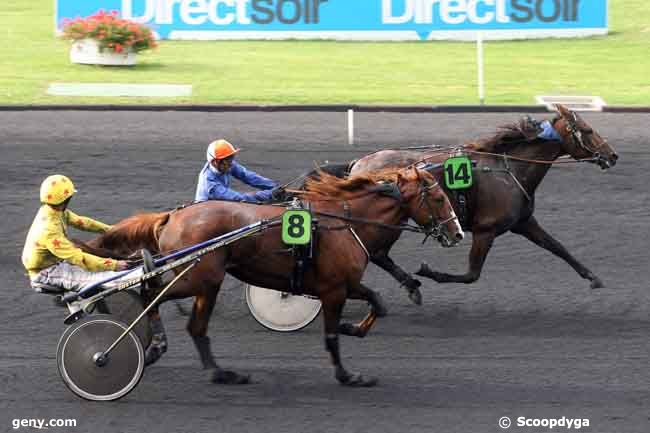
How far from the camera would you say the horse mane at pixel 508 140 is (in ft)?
32.6

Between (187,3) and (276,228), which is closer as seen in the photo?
(276,228)

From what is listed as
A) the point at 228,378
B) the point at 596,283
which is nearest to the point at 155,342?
the point at 228,378

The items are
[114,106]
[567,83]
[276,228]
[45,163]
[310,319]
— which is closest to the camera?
[276,228]

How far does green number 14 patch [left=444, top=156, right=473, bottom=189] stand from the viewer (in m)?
9.42

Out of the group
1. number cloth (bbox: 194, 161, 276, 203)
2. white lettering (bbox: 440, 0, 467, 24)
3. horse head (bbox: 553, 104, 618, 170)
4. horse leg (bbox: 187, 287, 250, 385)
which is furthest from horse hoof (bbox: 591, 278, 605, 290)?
white lettering (bbox: 440, 0, 467, 24)

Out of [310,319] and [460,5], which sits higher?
[460,5]

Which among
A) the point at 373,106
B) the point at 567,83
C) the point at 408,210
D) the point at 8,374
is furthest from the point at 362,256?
the point at 567,83

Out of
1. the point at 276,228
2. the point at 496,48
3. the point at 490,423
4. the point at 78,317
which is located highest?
the point at 496,48

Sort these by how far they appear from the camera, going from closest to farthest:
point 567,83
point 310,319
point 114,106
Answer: point 310,319
point 114,106
point 567,83

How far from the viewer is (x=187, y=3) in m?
22.5

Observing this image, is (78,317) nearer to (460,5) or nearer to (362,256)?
(362,256)

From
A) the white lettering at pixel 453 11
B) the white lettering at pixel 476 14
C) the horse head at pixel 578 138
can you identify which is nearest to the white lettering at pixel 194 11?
the white lettering at pixel 453 11

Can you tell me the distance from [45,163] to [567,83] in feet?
31.4

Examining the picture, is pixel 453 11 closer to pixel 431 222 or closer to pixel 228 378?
pixel 431 222
